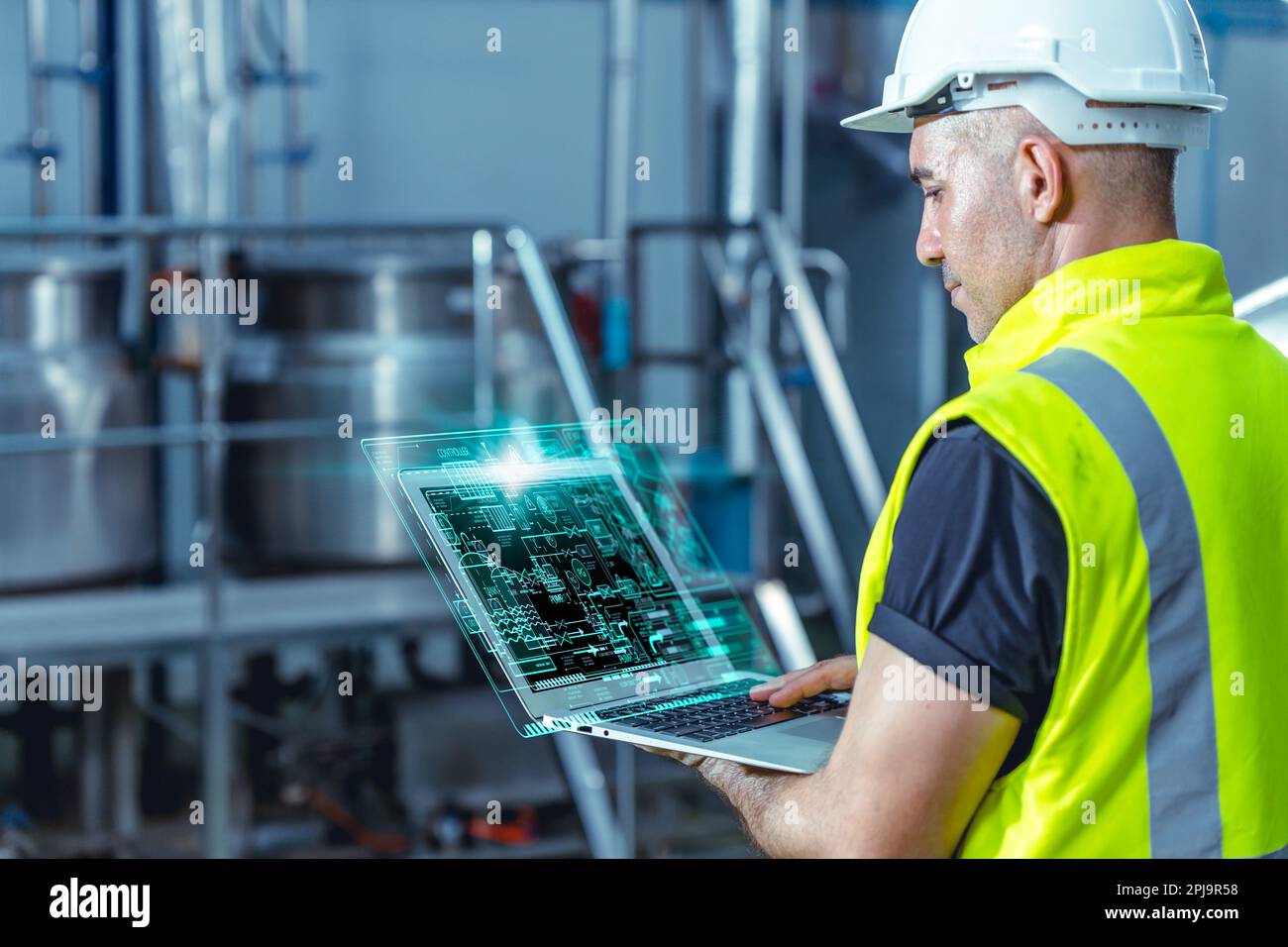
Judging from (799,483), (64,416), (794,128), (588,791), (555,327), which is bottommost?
(588,791)

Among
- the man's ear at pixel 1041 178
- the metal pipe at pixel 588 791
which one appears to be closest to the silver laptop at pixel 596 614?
the man's ear at pixel 1041 178

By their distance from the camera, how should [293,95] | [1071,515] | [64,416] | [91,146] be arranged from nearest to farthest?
[1071,515] < [64,416] < [91,146] < [293,95]

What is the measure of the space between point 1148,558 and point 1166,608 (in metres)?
0.04

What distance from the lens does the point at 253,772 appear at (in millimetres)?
3496

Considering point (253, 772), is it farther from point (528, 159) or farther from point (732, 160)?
point (528, 159)

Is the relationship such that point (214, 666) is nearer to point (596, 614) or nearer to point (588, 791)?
point (588, 791)

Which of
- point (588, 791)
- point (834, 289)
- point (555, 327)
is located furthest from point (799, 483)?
point (588, 791)

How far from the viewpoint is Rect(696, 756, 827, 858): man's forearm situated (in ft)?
2.92

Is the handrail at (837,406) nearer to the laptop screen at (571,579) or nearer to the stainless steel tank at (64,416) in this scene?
the stainless steel tank at (64,416)

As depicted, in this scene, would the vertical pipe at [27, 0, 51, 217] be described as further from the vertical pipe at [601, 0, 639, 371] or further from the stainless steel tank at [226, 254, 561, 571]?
the vertical pipe at [601, 0, 639, 371]

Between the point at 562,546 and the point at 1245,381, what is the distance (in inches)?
21.1

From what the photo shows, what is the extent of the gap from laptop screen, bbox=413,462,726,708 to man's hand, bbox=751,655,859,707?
77 mm

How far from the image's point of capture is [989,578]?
31.9 inches

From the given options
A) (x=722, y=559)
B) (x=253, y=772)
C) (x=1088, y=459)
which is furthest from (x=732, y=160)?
(x=1088, y=459)
